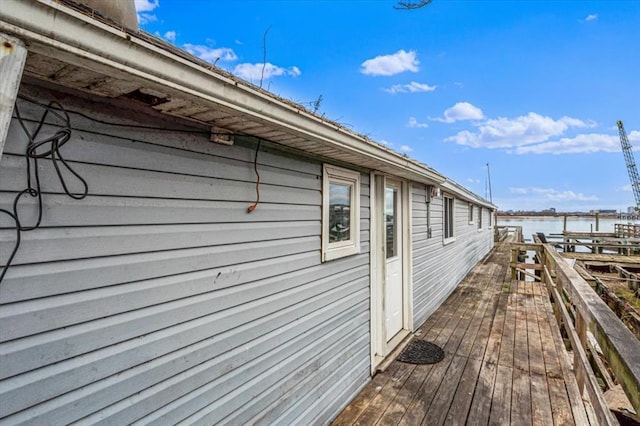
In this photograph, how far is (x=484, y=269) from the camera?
33.2 ft

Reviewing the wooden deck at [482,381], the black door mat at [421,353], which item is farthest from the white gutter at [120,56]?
the black door mat at [421,353]

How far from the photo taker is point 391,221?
4.42 metres

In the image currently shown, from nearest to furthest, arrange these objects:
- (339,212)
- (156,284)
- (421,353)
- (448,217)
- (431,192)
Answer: (156,284) < (339,212) < (421,353) < (431,192) < (448,217)

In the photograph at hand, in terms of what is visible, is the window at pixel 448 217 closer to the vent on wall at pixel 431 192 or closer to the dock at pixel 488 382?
the vent on wall at pixel 431 192

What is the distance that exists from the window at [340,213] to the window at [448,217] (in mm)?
4381

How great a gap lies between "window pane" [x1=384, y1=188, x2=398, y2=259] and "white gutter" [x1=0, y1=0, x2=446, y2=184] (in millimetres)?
2683

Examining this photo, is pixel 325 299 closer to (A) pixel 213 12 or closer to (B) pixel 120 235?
(B) pixel 120 235

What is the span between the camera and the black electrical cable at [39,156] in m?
1.08

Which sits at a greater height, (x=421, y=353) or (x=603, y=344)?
(x=603, y=344)

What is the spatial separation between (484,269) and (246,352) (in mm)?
9907

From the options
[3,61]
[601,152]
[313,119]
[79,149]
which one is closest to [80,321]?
[79,149]

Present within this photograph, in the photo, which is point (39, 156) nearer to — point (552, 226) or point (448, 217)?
Answer: point (448, 217)

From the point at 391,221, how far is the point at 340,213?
1.55 m

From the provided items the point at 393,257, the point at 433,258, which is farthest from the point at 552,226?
the point at 393,257
